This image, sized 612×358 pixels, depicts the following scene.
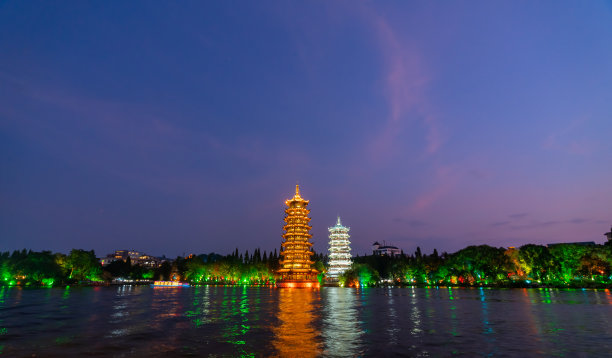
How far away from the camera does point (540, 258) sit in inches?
3420

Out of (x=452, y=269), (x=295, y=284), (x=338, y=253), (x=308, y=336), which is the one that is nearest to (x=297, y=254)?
(x=295, y=284)

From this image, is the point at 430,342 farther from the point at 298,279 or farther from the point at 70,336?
the point at 298,279

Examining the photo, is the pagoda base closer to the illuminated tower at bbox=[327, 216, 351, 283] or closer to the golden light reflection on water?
the illuminated tower at bbox=[327, 216, 351, 283]

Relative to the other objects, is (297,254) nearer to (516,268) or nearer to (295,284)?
(295,284)

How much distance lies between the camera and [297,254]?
117500 millimetres

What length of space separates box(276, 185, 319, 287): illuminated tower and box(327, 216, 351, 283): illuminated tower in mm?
30940

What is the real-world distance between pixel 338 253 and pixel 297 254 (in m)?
39.8

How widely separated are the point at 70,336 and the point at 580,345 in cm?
2625

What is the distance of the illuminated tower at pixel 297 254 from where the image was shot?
113906mm

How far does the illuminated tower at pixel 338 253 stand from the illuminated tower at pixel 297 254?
3094 cm

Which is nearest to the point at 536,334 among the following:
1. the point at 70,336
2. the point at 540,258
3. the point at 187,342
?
the point at 187,342

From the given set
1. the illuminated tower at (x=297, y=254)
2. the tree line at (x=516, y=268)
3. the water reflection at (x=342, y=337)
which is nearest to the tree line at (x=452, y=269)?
the tree line at (x=516, y=268)

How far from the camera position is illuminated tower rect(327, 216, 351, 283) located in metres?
149

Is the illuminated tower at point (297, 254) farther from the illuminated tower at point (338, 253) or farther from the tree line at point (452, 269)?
the illuminated tower at point (338, 253)
